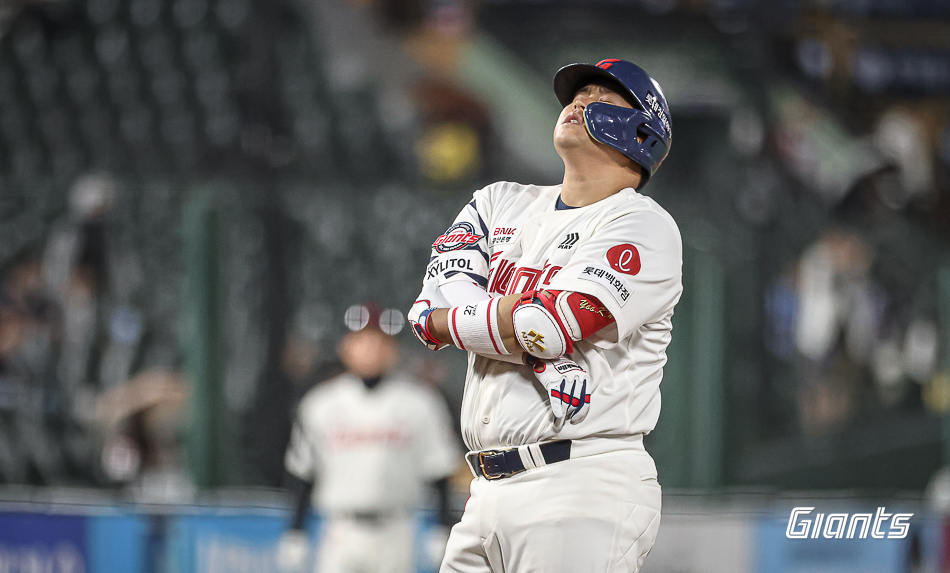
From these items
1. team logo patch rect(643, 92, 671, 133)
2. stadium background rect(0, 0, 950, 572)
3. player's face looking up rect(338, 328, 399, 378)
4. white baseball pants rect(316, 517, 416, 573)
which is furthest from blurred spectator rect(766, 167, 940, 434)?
team logo patch rect(643, 92, 671, 133)

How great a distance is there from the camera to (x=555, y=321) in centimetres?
217

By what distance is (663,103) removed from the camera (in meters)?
2.56

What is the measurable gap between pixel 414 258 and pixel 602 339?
164 inches

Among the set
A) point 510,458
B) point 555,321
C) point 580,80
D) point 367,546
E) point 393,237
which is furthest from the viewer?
point 393,237

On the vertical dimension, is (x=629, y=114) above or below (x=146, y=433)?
above

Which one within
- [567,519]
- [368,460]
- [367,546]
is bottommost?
[367,546]

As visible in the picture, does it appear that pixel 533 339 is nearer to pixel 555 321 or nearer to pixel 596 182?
pixel 555 321

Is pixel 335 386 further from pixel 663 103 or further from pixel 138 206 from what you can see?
pixel 663 103

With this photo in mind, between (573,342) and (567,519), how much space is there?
392 mm

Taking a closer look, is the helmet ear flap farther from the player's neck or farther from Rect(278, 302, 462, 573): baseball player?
Rect(278, 302, 462, 573): baseball player

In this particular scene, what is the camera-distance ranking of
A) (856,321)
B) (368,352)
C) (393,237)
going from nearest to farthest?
(368,352)
(393,237)
(856,321)

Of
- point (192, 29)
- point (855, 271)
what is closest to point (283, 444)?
point (855, 271)

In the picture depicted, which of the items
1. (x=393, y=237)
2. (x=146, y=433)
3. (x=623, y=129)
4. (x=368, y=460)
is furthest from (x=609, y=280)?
(x=146, y=433)

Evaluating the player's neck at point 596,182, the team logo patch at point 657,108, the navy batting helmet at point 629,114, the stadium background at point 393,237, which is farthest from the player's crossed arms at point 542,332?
the stadium background at point 393,237
